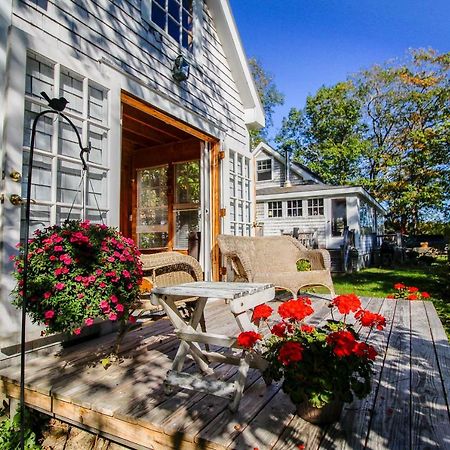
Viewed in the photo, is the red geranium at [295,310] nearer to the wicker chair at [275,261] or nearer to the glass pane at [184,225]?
the wicker chair at [275,261]

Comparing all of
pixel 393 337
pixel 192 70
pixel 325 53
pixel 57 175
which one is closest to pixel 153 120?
pixel 192 70

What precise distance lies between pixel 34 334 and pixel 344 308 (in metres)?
→ 1.95

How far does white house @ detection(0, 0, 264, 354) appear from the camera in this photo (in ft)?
6.99

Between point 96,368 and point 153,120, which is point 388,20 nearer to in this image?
point 153,120

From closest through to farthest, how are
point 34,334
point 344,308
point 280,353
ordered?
point 280,353, point 344,308, point 34,334

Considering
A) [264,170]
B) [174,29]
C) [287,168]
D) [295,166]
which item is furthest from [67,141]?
[264,170]

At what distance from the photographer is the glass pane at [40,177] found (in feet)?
7.30

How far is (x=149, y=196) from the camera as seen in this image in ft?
19.9

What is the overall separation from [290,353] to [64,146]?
2164mm

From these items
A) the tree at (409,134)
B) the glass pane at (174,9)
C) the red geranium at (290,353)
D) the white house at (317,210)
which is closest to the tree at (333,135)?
the tree at (409,134)

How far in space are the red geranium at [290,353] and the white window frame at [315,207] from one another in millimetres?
11489

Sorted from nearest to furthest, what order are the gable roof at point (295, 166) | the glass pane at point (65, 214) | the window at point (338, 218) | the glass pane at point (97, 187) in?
1. the glass pane at point (65, 214)
2. the glass pane at point (97, 187)
3. the window at point (338, 218)
4. the gable roof at point (295, 166)

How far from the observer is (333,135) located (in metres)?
19.9

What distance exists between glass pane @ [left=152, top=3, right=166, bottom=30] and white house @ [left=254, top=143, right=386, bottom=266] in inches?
351
